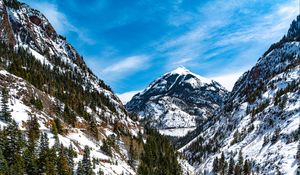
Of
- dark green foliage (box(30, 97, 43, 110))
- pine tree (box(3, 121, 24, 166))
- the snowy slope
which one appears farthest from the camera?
dark green foliage (box(30, 97, 43, 110))

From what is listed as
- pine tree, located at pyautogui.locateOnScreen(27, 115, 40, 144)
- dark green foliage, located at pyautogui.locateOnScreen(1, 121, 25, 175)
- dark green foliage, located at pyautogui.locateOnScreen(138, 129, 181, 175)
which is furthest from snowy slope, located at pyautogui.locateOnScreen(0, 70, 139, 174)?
dark green foliage, located at pyautogui.locateOnScreen(138, 129, 181, 175)

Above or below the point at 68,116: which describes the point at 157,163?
below

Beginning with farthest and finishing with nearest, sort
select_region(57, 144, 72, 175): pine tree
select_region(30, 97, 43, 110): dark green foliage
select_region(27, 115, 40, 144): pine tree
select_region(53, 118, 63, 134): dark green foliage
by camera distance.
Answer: select_region(30, 97, 43, 110): dark green foliage, select_region(53, 118, 63, 134): dark green foliage, select_region(27, 115, 40, 144): pine tree, select_region(57, 144, 72, 175): pine tree

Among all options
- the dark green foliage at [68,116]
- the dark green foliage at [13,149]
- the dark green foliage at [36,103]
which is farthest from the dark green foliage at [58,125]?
the dark green foliage at [13,149]

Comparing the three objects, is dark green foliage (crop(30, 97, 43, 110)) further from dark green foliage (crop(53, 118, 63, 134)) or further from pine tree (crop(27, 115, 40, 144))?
pine tree (crop(27, 115, 40, 144))

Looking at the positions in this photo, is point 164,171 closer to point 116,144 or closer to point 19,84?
point 116,144

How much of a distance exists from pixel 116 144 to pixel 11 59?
8524 cm

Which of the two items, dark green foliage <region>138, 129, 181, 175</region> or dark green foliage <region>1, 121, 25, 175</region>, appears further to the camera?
dark green foliage <region>138, 129, 181, 175</region>

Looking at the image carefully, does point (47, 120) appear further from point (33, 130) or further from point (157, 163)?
point (157, 163)

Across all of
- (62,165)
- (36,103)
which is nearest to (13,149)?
(62,165)

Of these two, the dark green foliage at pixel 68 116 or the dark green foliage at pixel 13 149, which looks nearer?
the dark green foliage at pixel 13 149

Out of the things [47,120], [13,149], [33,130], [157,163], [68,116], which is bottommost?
[157,163]

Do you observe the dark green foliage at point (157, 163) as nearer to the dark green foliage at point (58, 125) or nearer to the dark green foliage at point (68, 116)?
the dark green foliage at point (68, 116)

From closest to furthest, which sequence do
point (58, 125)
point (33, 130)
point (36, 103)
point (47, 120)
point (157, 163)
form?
1. point (33, 130)
2. point (47, 120)
3. point (58, 125)
4. point (36, 103)
5. point (157, 163)
